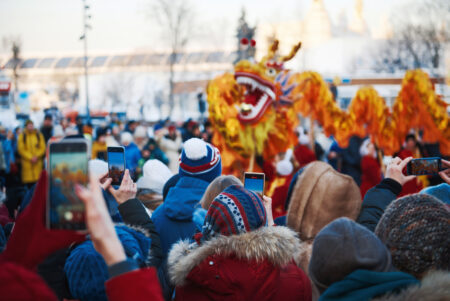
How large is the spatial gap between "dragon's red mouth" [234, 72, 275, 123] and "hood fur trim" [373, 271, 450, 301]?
634 cm

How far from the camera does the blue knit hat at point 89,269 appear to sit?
1880mm

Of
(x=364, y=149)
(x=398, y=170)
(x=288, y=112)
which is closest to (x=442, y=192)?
(x=398, y=170)

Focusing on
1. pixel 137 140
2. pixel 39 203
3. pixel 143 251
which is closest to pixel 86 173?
pixel 39 203

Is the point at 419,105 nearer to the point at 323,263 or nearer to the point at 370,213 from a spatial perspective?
the point at 370,213

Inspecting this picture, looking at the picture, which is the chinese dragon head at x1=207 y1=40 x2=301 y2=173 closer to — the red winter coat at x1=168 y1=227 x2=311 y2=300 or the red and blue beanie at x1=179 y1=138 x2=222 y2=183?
the red and blue beanie at x1=179 y1=138 x2=222 y2=183

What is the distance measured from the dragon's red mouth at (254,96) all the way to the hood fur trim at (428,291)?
6.34 metres

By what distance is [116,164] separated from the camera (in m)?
2.66

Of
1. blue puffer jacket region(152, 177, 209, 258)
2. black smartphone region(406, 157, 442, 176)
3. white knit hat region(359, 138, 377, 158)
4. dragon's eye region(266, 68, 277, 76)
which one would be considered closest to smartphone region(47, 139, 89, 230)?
blue puffer jacket region(152, 177, 209, 258)

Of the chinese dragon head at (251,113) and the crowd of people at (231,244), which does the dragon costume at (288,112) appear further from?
the crowd of people at (231,244)

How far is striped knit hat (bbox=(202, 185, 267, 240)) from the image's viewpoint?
7.41ft

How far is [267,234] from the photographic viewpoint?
2.24m

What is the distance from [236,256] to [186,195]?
1.05 metres

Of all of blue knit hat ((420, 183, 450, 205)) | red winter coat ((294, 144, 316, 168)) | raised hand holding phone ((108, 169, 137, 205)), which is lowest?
red winter coat ((294, 144, 316, 168))

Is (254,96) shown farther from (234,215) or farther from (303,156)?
(234,215)
